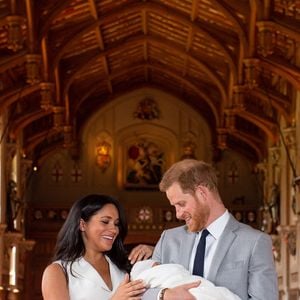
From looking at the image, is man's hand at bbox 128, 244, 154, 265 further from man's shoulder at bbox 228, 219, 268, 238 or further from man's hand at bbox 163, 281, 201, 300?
man's hand at bbox 163, 281, 201, 300

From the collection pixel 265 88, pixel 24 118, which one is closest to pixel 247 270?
pixel 265 88

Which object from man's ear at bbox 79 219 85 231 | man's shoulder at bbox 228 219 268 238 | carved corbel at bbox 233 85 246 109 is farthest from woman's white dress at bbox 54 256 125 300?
carved corbel at bbox 233 85 246 109

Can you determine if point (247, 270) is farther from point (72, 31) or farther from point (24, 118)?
point (24, 118)

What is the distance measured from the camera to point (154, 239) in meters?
34.8

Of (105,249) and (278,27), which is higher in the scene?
(278,27)

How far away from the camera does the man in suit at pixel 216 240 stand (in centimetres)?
457

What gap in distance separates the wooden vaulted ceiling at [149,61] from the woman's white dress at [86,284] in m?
14.1

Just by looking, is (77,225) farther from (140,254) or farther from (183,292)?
(183,292)

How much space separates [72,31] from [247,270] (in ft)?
71.6

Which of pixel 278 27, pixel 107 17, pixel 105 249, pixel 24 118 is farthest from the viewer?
pixel 24 118

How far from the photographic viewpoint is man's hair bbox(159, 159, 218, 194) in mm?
4559

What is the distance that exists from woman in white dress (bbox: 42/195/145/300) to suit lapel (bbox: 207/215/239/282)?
2.41ft

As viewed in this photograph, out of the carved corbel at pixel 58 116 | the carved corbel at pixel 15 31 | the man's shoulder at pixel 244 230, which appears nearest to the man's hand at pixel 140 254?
the man's shoulder at pixel 244 230

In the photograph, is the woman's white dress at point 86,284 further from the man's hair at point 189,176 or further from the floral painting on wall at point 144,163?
the floral painting on wall at point 144,163
